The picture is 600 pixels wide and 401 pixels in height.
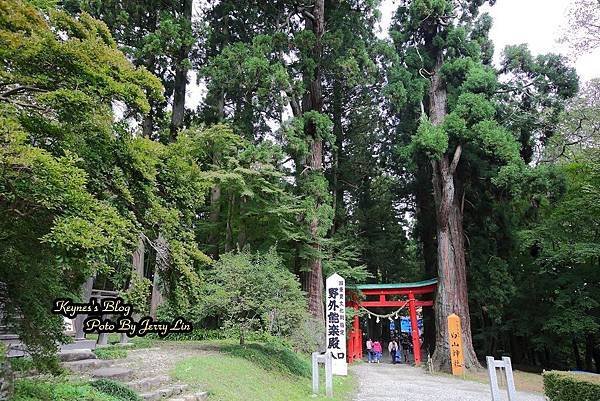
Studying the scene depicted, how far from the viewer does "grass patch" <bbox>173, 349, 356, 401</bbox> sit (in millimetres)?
5441

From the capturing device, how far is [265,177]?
10.3 metres

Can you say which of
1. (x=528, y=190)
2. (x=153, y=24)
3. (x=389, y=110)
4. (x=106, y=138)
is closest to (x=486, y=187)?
(x=528, y=190)

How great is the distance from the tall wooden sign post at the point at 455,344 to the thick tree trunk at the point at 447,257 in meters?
0.32

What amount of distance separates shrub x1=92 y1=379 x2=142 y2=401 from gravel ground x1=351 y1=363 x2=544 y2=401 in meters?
4.20

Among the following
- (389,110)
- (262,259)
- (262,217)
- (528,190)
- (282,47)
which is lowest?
(262,259)

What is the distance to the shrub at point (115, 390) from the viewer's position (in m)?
4.01

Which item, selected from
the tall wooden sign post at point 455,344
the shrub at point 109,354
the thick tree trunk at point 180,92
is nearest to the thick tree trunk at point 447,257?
the tall wooden sign post at point 455,344

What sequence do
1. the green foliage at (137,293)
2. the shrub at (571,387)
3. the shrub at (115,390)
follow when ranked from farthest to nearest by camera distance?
the shrub at (571,387) < the shrub at (115,390) < the green foliage at (137,293)

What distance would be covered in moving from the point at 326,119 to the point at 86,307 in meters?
8.19

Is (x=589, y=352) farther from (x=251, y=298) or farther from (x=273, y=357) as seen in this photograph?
(x=251, y=298)

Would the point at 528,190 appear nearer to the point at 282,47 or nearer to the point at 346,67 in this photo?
the point at 346,67

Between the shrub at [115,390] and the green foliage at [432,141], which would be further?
the green foliage at [432,141]

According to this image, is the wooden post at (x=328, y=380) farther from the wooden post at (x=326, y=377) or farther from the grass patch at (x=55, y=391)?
the grass patch at (x=55, y=391)

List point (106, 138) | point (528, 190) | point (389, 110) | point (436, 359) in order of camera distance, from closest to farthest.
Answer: point (106, 138)
point (528, 190)
point (436, 359)
point (389, 110)
